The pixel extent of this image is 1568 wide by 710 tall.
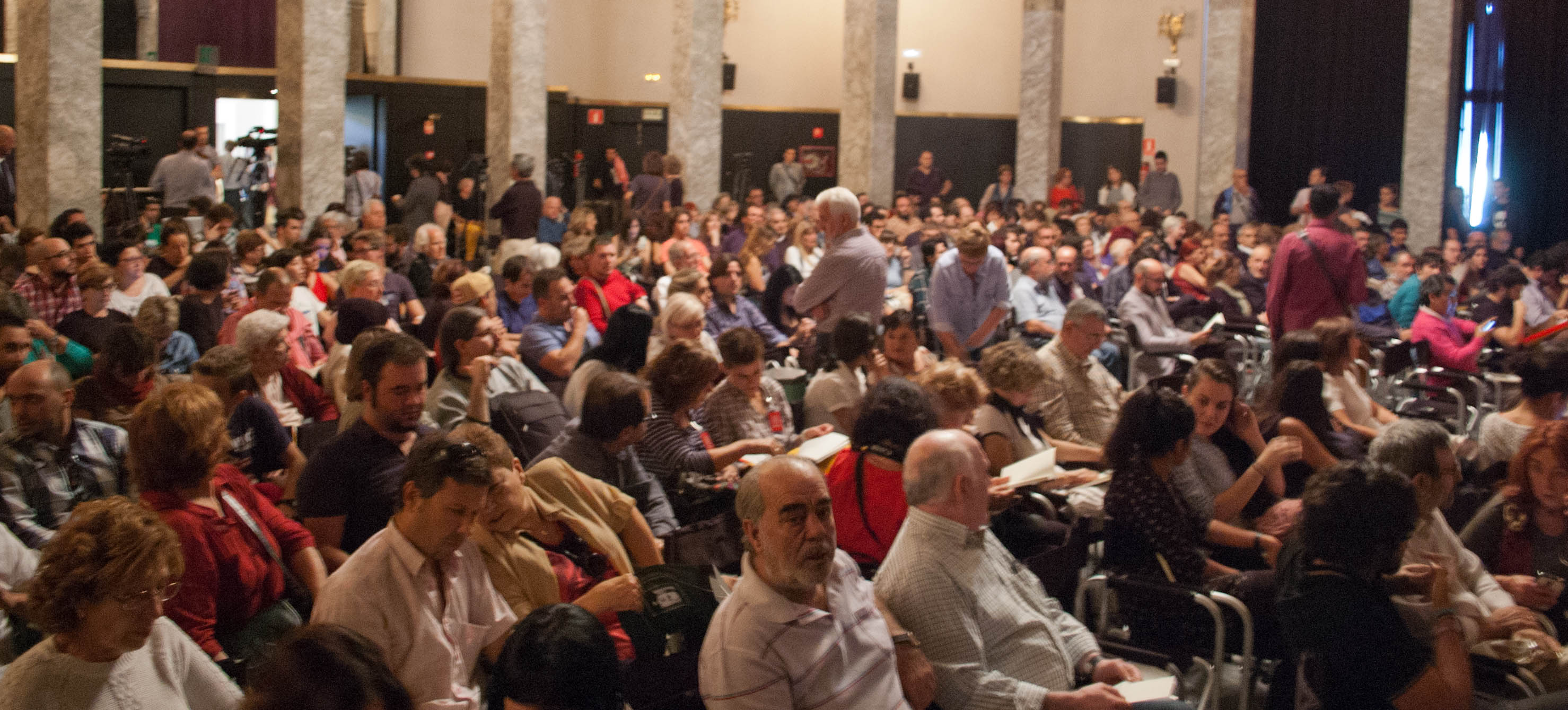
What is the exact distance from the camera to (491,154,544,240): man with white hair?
40.4ft

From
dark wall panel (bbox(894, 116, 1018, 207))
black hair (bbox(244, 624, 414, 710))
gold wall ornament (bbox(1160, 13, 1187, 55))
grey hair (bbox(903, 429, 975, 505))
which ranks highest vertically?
gold wall ornament (bbox(1160, 13, 1187, 55))

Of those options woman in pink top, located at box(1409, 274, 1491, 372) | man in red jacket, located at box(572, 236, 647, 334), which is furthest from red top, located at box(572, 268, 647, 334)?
woman in pink top, located at box(1409, 274, 1491, 372)

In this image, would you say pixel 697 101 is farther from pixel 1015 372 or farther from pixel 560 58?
pixel 1015 372

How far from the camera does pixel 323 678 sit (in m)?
1.83

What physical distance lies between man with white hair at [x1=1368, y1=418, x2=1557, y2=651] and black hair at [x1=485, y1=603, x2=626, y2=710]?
2421 mm

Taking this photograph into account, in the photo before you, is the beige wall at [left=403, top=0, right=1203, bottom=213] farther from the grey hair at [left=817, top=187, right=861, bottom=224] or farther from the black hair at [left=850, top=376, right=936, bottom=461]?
the black hair at [left=850, top=376, right=936, bottom=461]

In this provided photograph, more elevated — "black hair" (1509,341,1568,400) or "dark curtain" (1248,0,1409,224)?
"dark curtain" (1248,0,1409,224)

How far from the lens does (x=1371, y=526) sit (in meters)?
3.08

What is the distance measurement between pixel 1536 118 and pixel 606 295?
1447cm

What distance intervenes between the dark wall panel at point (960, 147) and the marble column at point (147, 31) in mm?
9958

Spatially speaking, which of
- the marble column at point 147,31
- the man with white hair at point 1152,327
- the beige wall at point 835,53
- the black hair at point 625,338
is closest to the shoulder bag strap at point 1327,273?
the man with white hair at point 1152,327

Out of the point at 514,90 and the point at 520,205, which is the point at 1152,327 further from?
the point at 514,90

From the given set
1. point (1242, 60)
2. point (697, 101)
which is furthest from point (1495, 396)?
point (1242, 60)

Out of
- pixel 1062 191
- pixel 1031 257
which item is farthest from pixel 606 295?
pixel 1062 191
